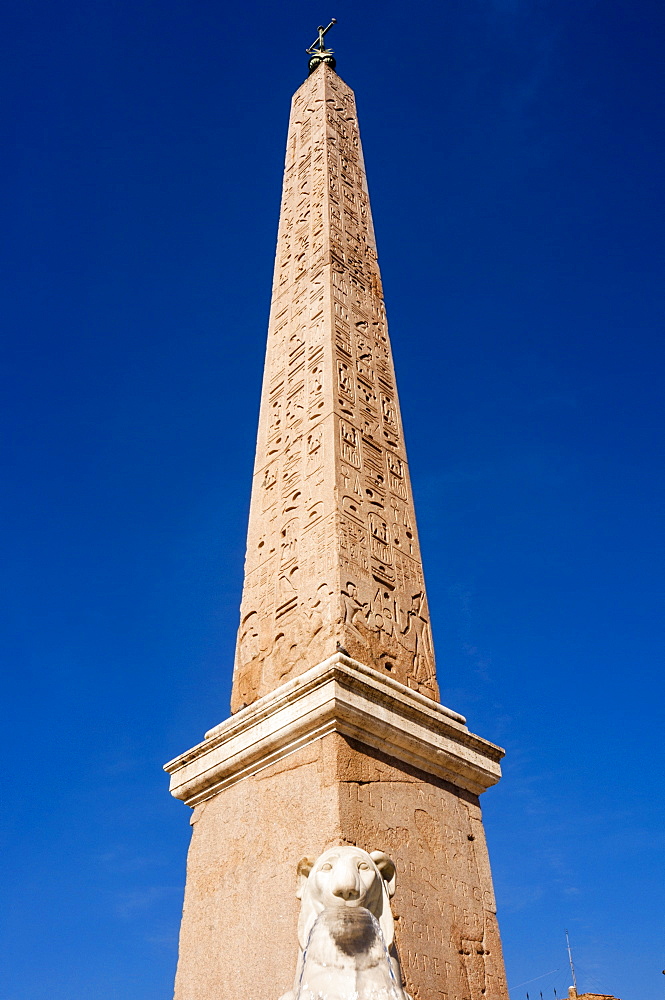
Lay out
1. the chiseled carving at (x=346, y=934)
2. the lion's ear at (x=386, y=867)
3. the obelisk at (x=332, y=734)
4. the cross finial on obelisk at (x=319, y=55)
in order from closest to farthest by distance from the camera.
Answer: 1. the chiseled carving at (x=346, y=934)
2. the lion's ear at (x=386, y=867)
3. the obelisk at (x=332, y=734)
4. the cross finial on obelisk at (x=319, y=55)

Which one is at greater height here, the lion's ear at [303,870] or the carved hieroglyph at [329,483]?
the carved hieroglyph at [329,483]

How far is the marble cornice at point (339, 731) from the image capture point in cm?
389

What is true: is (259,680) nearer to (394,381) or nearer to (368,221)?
(394,381)

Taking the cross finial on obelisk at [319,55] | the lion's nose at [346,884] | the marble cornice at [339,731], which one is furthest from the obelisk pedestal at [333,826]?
the cross finial on obelisk at [319,55]

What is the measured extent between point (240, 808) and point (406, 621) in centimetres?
135

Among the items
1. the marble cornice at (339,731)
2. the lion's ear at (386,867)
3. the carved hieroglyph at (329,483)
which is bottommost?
the lion's ear at (386,867)

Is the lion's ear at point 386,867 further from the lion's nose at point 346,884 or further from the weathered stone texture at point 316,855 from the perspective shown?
the weathered stone texture at point 316,855

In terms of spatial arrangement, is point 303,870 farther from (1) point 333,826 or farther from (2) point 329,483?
(2) point 329,483

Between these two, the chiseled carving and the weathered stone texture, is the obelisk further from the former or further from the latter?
the chiseled carving

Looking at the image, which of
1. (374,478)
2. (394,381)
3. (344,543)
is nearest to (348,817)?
(344,543)

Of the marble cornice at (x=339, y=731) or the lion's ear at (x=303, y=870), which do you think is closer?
the lion's ear at (x=303, y=870)

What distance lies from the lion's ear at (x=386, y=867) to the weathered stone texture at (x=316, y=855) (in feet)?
1.86

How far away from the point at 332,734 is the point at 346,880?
1234 millimetres

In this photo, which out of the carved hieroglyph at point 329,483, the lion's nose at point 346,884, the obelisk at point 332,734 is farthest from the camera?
the carved hieroglyph at point 329,483
